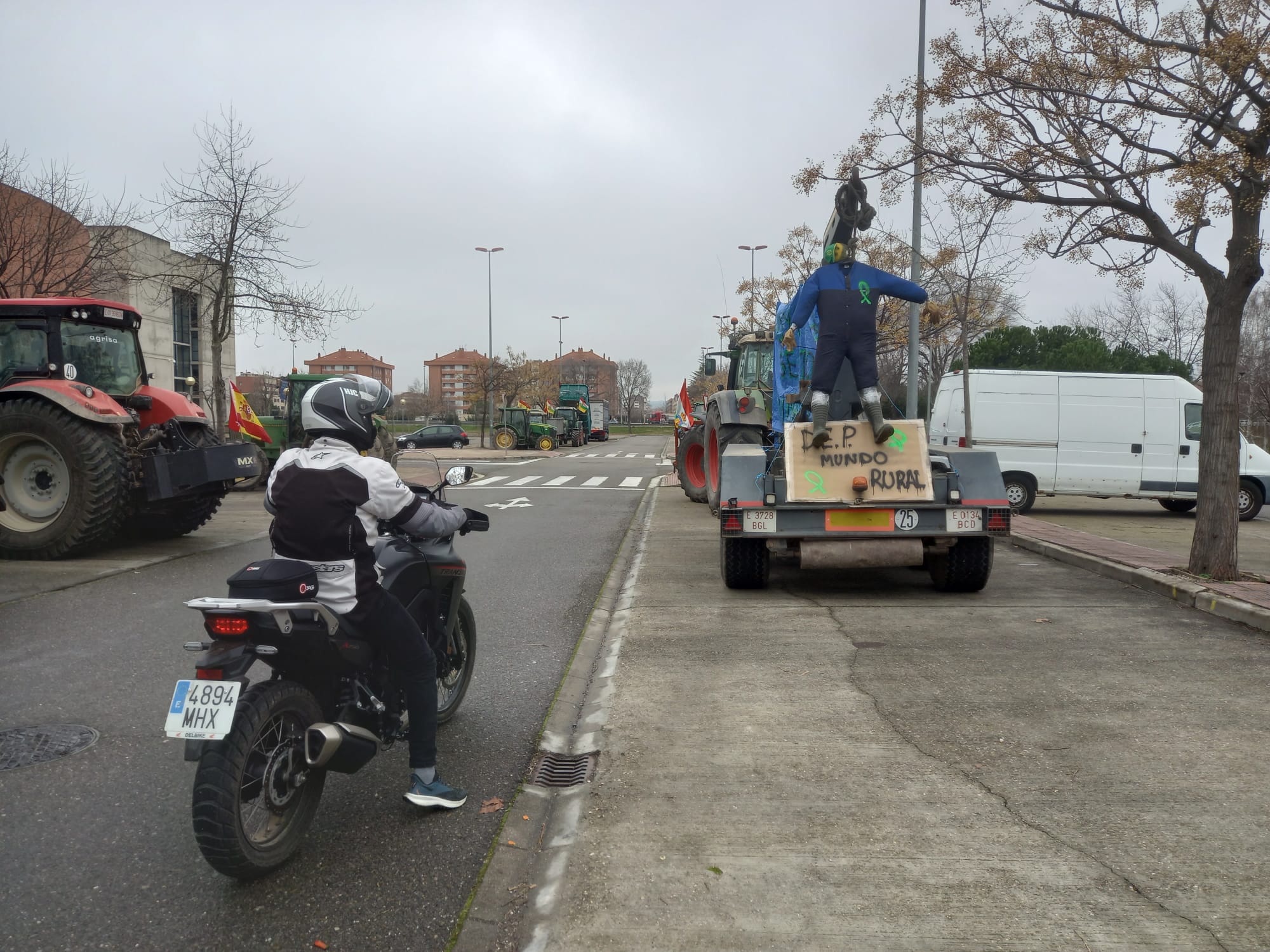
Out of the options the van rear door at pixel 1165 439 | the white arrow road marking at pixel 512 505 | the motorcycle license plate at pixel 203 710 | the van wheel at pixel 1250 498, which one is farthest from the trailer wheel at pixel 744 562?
the van wheel at pixel 1250 498

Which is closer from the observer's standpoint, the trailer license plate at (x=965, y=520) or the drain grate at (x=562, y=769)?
the drain grate at (x=562, y=769)

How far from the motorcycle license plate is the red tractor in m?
7.87

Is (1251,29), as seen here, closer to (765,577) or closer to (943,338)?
(765,577)

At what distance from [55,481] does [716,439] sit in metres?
8.36

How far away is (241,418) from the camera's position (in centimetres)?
1752

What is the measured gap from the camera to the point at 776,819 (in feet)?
11.9

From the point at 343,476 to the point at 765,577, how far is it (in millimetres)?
5689

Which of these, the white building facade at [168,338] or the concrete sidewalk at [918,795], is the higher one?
the white building facade at [168,338]

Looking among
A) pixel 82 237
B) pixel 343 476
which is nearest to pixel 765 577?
pixel 343 476

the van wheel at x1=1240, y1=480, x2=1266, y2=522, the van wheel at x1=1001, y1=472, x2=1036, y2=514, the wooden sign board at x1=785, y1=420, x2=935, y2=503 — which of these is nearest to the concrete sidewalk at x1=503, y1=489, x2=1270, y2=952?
the wooden sign board at x1=785, y1=420, x2=935, y2=503

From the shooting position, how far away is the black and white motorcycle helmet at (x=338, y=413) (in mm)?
3441

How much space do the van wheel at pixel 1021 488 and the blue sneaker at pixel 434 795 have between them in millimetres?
13860

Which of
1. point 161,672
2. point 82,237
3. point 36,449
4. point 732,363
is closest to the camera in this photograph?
point 161,672

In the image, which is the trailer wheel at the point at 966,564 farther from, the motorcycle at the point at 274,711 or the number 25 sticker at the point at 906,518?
the motorcycle at the point at 274,711
